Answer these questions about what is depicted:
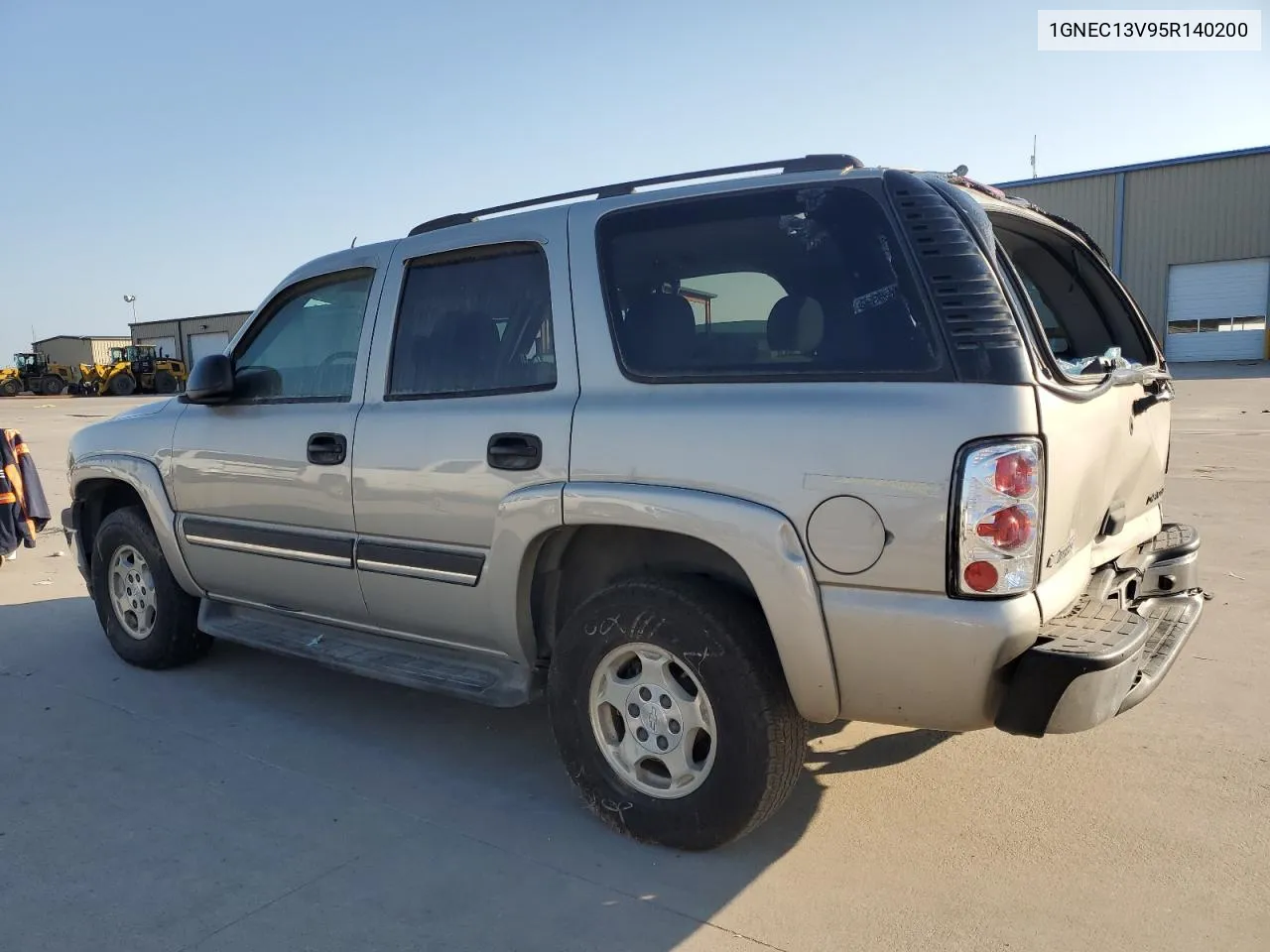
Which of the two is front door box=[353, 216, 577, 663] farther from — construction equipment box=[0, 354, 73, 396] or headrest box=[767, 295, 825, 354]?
construction equipment box=[0, 354, 73, 396]

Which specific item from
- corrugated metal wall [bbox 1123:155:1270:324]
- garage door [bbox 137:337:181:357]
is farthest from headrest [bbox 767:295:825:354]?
garage door [bbox 137:337:181:357]

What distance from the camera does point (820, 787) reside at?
11.0 ft

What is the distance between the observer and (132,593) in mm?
4930

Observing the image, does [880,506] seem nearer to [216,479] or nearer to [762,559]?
[762,559]

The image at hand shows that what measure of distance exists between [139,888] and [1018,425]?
9.10ft

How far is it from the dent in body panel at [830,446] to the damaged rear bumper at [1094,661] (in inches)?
12.9

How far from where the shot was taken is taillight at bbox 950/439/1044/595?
93.6 inches

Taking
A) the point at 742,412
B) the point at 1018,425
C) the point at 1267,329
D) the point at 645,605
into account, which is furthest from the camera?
the point at 1267,329

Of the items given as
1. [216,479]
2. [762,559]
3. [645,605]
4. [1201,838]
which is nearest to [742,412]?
[762,559]

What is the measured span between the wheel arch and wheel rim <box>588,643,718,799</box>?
0.29 m

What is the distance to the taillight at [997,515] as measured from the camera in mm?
2377

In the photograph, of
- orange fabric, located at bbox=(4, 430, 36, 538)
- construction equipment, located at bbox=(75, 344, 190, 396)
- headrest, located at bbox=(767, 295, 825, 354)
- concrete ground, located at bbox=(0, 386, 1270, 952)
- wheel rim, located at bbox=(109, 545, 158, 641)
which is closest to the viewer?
concrete ground, located at bbox=(0, 386, 1270, 952)

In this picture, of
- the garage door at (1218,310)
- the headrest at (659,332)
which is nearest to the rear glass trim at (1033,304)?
the headrest at (659,332)

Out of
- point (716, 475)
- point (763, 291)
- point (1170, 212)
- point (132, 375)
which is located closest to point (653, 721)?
point (716, 475)
